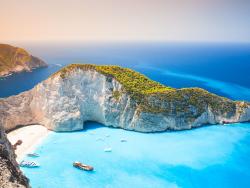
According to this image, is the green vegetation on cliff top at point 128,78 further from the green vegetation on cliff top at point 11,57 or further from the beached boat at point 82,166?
the green vegetation on cliff top at point 11,57

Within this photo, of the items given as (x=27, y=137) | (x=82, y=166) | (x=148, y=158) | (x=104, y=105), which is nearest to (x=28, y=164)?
(x=82, y=166)

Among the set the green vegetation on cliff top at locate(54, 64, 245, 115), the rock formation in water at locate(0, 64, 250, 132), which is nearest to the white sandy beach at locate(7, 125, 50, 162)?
the rock formation in water at locate(0, 64, 250, 132)

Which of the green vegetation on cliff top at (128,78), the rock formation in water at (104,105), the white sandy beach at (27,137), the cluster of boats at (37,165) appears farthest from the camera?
the green vegetation on cliff top at (128,78)

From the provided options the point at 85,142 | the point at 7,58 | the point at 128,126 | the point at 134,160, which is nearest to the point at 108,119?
the point at 128,126

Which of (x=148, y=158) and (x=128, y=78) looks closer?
(x=148, y=158)

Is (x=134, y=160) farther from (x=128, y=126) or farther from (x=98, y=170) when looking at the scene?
(x=128, y=126)

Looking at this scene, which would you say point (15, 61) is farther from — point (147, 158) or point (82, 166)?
point (147, 158)

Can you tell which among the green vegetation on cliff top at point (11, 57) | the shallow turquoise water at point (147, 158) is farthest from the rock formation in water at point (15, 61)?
the shallow turquoise water at point (147, 158)

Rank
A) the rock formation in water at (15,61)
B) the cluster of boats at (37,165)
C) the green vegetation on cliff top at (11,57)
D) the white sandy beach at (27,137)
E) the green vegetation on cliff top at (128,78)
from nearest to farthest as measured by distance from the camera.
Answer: the cluster of boats at (37,165) → the white sandy beach at (27,137) → the green vegetation on cliff top at (128,78) → the rock formation in water at (15,61) → the green vegetation on cliff top at (11,57)
